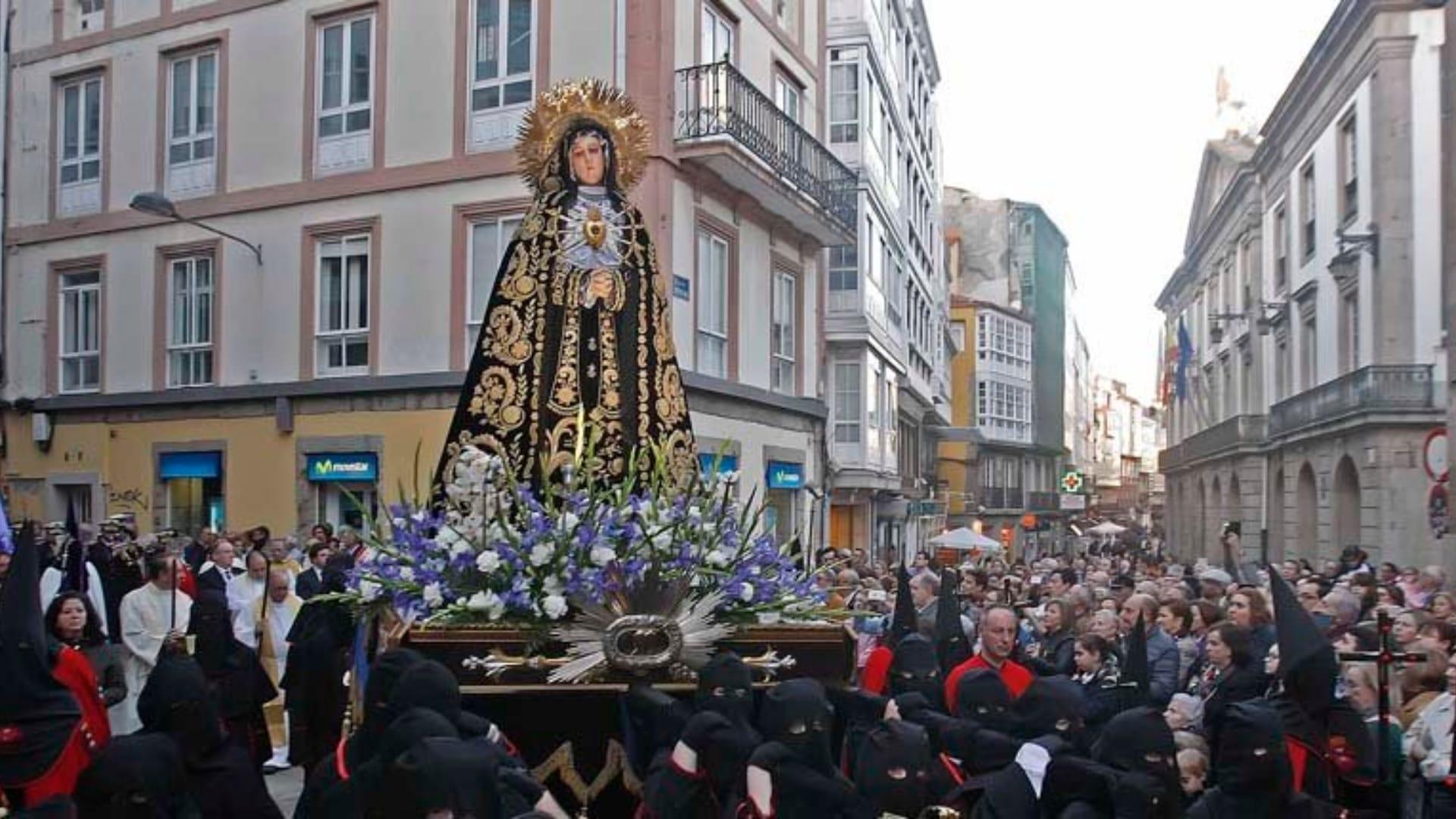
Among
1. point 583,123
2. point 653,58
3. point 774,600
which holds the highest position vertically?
point 653,58

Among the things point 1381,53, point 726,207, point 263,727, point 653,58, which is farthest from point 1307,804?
point 1381,53

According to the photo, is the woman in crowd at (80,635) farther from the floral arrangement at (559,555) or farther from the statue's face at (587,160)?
the statue's face at (587,160)

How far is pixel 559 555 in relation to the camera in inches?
248

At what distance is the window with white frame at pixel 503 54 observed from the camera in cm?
2042

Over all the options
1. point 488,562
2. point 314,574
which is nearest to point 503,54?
point 314,574

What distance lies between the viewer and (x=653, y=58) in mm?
19844

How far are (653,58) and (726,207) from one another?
3096 millimetres

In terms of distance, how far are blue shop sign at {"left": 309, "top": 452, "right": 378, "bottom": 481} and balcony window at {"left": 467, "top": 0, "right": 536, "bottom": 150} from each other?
472 centimetres

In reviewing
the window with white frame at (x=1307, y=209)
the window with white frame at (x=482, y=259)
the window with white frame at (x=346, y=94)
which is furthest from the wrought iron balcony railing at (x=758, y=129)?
the window with white frame at (x=1307, y=209)

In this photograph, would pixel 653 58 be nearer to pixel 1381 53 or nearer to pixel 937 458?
pixel 1381 53

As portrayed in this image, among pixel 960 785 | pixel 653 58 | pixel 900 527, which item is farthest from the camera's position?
pixel 900 527

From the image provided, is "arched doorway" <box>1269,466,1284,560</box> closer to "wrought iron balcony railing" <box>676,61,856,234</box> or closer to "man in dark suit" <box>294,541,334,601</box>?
"wrought iron balcony railing" <box>676,61,856,234</box>

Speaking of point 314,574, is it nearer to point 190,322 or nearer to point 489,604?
point 489,604

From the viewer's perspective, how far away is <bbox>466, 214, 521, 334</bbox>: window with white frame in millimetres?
20406
